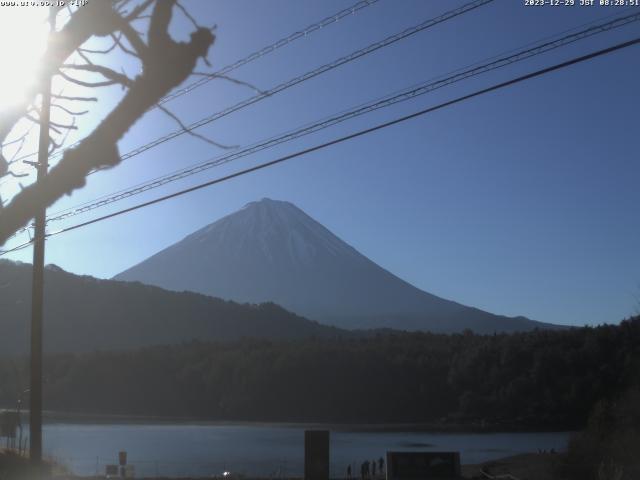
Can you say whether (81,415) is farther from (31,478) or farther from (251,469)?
(31,478)

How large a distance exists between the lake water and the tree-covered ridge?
11.8ft

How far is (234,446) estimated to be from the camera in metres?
52.2

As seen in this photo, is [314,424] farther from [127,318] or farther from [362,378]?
[127,318]

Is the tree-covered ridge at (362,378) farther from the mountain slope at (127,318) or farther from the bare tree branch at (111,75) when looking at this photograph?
the bare tree branch at (111,75)

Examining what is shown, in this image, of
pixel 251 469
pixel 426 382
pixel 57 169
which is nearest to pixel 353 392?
pixel 426 382

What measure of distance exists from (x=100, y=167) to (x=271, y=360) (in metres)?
84.0

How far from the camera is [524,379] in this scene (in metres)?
64.0

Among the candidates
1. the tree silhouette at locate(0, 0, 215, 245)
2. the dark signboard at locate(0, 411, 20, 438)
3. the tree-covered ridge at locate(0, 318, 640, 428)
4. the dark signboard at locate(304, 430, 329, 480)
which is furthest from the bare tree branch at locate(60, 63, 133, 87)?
the tree-covered ridge at locate(0, 318, 640, 428)

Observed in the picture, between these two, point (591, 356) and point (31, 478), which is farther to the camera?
point (591, 356)

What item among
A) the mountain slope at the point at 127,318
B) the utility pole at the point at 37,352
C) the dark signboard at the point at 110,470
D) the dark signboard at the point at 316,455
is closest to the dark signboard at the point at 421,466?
the dark signboard at the point at 316,455

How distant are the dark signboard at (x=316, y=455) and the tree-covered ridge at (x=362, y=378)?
125ft

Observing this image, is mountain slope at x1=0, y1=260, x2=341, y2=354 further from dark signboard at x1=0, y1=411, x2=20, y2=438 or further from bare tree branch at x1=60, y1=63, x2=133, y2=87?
bare tree branch at x1=60, y1=63, x2=133, y2=87

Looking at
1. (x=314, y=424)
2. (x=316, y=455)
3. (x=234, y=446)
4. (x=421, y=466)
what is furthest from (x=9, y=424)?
(x=314, y=424)

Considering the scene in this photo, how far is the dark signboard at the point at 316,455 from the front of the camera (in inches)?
933
